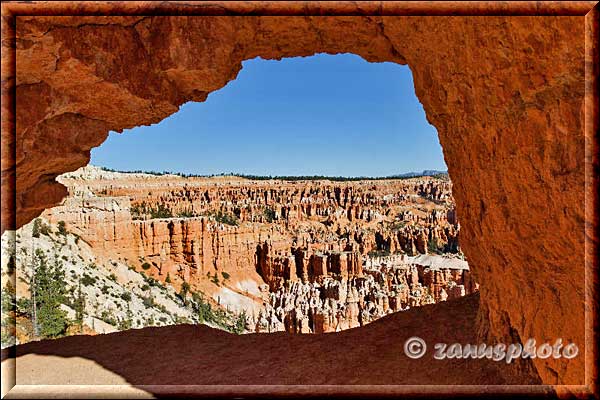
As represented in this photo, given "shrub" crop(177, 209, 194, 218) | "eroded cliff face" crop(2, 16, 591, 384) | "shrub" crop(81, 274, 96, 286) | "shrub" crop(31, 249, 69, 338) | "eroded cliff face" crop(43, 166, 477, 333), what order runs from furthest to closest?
"shrub" crop(177, 209, 194, 218)
"eroded cliff face" crop(43, 166, 477, 333)
"shrub" crop(81, 274, 96, 286)
"shrub" crop(31, 249, 69, 338)
"eroded cliff face" crop(2, 16, 591, 384)

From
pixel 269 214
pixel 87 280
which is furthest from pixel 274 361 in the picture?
pixel 269 214

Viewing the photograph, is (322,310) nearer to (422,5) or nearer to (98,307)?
(98,307)

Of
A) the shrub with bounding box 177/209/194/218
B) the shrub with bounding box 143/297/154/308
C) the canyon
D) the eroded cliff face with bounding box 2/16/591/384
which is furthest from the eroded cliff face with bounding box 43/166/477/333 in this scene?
the eroded cliff face with bounding box 2/16/591/384

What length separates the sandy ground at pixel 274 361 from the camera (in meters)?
4.10

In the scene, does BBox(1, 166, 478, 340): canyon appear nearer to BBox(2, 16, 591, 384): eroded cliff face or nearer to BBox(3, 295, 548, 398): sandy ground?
BBox(3, 295, 548, 398): sandy ground

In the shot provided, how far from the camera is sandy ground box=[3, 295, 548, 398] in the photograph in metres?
4.10

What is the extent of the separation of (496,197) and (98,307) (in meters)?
21.2

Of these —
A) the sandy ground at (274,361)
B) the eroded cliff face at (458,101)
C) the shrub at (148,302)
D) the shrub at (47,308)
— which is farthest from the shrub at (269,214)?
the eroded cliff face at (458,101)

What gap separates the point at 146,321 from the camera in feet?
70.9

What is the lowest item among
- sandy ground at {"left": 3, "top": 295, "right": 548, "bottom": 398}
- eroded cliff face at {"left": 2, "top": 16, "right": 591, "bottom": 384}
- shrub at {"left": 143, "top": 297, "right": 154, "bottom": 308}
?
shrub at {"left": 143, "top": 297, "right": 154, "bottom": 308}

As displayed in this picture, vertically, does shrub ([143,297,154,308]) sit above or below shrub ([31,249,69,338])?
below

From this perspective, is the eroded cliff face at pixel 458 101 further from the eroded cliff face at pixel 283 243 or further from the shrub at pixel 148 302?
the shrub at pixel 148 302

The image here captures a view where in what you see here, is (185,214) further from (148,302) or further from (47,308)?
(47,308)

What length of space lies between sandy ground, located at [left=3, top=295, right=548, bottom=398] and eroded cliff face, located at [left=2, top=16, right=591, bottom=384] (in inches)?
26.9
